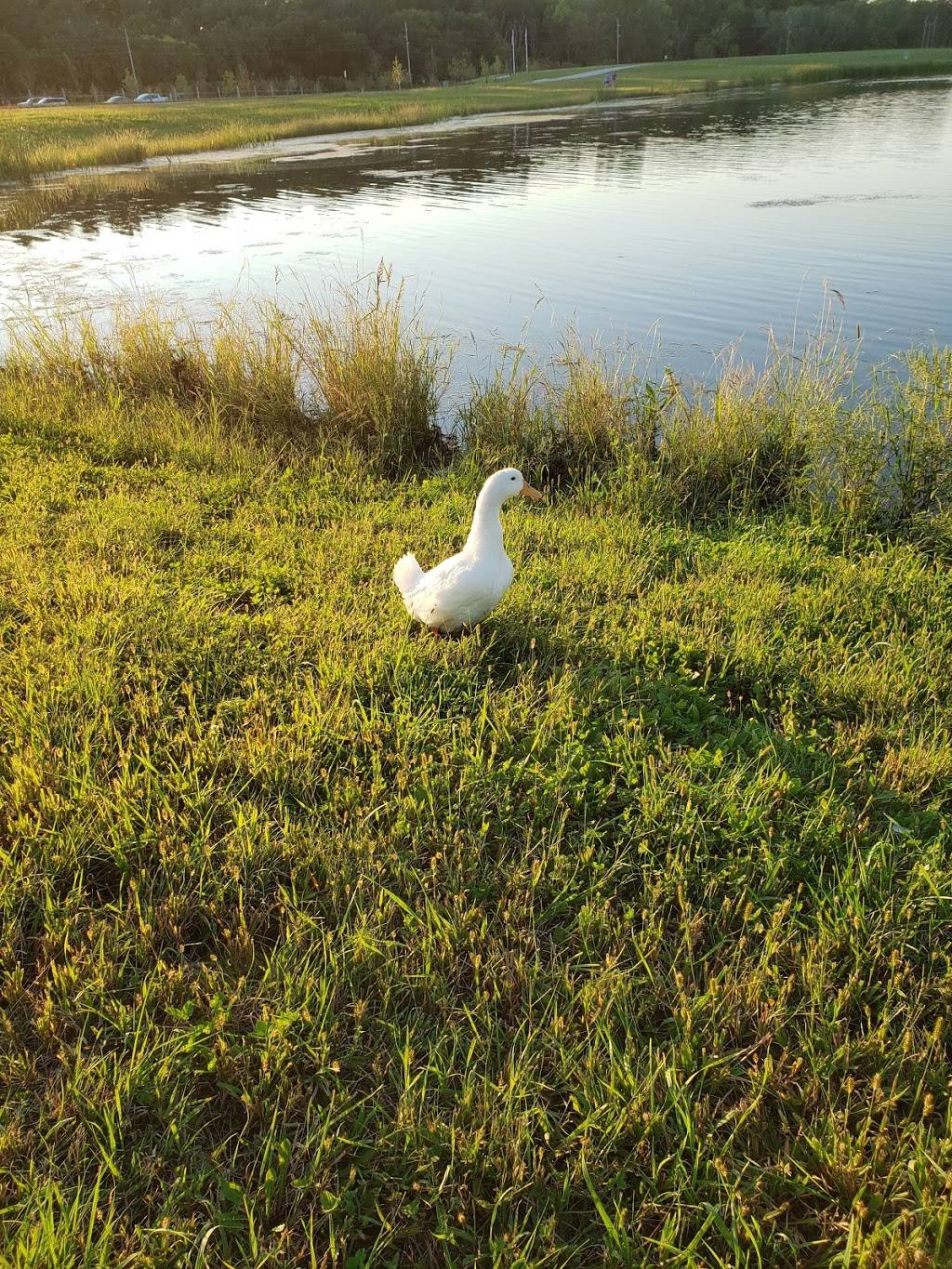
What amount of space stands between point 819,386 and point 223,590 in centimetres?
477

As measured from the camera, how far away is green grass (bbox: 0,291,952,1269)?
1.92 meters

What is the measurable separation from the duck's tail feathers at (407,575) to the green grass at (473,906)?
0.85 feet

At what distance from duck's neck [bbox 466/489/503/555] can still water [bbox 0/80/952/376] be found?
617 cm

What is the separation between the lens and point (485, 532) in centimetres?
377

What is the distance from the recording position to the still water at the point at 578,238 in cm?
1099

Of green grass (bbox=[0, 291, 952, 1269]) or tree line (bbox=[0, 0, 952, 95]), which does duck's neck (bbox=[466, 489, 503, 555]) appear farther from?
tree line (bbox=[0, 0, 952, 95])

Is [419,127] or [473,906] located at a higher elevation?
[419,127]

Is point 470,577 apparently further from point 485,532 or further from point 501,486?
point 501,486

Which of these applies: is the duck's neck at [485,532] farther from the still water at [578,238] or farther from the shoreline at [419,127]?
the shoreline at [419,127]

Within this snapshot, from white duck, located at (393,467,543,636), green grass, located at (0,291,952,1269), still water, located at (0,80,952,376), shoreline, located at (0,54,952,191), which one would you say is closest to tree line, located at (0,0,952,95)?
shoreline, located at (0,54,952,191)

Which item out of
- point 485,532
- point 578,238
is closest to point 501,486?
point 485,532

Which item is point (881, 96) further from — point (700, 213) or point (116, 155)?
point (116, 155)

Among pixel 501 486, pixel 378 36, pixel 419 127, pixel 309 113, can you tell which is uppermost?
pixel 378 36

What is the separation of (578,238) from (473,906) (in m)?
16.0
